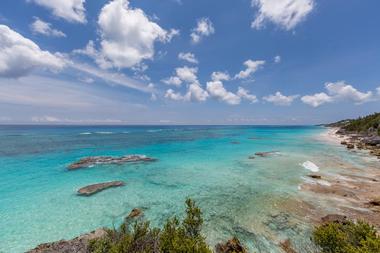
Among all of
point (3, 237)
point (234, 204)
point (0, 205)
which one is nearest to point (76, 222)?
point (3, 237)

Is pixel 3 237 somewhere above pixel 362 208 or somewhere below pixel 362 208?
below

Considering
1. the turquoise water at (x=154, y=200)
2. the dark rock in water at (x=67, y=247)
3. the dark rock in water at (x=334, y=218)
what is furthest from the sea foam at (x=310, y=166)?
the dark rock in water at (x=67, y=247)

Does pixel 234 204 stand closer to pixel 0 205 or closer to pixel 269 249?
pixel 269 249

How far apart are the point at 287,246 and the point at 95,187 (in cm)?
1830

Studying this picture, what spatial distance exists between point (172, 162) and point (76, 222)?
19.9 meters

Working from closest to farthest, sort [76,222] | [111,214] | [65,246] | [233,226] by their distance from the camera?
[65,246], [233,226], [76,222], [111,214]

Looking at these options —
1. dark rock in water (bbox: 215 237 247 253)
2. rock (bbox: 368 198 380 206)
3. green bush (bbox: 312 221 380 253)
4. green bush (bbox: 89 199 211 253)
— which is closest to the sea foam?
rock (bbox: 368 198 380 206)

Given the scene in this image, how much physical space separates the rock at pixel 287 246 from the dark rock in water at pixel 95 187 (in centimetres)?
1675

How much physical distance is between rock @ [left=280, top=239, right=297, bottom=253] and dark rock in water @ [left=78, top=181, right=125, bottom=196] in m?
16.7

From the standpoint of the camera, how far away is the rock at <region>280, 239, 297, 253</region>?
9780mm

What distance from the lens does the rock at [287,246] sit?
978 centimetres

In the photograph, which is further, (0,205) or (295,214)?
(0,205)

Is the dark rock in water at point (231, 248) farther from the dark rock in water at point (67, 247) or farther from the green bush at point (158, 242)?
the dark rock in water at point (67, 247)

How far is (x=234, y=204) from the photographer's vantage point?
1546 centimetres
